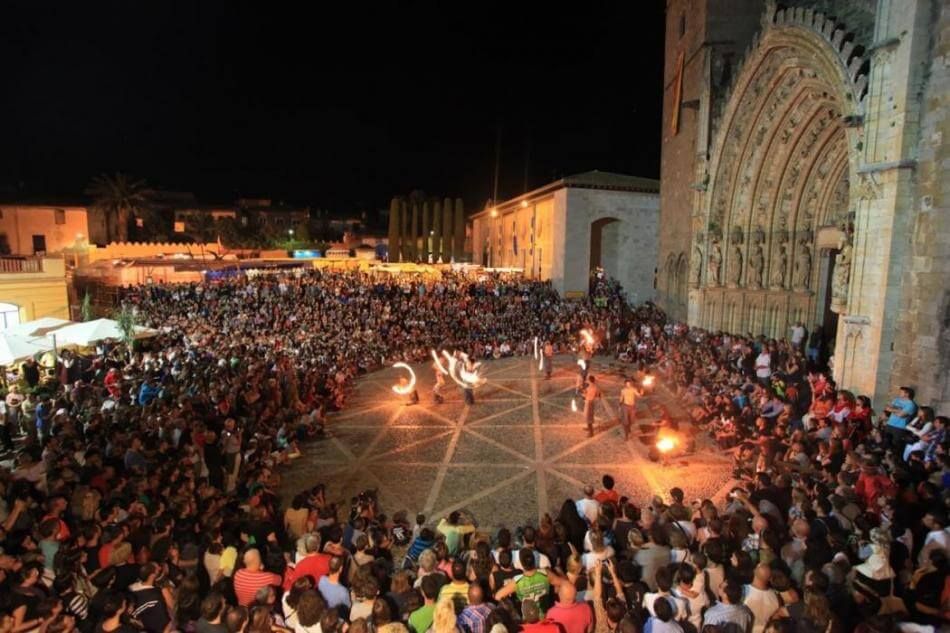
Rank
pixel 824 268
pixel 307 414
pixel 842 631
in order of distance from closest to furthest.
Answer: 1. pixel 842 631
2. pixel 307 414
3. pixel 824 268

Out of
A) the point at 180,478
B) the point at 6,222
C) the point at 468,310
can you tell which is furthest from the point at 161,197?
the point at 180,478

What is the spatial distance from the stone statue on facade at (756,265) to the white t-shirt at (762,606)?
15.7 meters

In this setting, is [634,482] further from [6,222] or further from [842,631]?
[6,222]

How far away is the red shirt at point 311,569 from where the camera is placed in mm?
5301

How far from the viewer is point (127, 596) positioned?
4.64m

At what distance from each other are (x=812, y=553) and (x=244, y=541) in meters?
5.81

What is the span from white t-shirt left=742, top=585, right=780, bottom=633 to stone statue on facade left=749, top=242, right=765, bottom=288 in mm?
15674

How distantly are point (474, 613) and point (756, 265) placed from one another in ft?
56.4

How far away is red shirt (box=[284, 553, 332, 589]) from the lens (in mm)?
5301

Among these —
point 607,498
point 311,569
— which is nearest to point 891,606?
point 607,498

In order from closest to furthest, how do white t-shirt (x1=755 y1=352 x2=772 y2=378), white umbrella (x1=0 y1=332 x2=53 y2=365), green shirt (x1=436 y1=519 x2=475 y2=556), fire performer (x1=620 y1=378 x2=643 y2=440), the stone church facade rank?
1. green shirt (x1=436 y1=519 x2=475 y2=556)
2. the stone church facade
3. fire performer (x1=620 y1=378 x2=643 y2=440)
4. white umbrella (x1=0 y1=332 x2=53 y2=365)
5. white t-shirt (x1=755 y1=352 x2=772 y2=378)

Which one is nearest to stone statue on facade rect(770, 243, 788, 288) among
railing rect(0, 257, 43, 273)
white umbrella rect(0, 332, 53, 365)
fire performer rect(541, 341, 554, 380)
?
fire performer rect(541, 341, 554, 380)

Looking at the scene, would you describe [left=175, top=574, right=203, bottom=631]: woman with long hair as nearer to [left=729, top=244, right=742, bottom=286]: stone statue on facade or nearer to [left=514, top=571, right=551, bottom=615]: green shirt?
[left=514, top=571, right=551, bottom=615]: green shirt

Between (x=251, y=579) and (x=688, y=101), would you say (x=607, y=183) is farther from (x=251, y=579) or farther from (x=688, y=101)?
(x=251, y=579)
